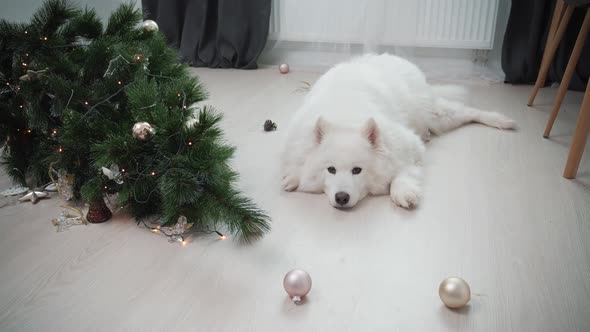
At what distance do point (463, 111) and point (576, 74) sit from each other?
1.27 m

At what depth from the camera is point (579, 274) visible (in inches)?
61.8

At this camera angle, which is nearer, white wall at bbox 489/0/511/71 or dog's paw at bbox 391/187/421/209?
dog's paw at bbox 391/187/421/209

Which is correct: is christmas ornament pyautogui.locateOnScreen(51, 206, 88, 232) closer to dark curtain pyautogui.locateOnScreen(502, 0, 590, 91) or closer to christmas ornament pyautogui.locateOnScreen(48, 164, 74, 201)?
christmas ornament pyautogui.locateOnScreen(48, 164, 74, 201)

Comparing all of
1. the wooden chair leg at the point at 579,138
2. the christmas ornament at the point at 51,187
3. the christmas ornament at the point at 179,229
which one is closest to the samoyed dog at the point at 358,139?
the christmas ornament at the point at 179,229

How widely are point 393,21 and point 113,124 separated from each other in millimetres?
2987

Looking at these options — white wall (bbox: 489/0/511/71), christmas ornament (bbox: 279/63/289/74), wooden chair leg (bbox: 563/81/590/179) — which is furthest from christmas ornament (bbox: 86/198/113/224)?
white wall (bbox: 489/0/511/71)

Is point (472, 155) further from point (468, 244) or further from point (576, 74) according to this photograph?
point (576, 74)

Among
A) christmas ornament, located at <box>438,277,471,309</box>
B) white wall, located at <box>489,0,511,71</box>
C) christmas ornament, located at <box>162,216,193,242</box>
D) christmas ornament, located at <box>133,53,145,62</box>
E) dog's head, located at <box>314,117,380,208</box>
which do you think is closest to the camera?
christmas ornament, located at <box>438,277,471,309</box>

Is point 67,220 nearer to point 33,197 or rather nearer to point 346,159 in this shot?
point 33,197

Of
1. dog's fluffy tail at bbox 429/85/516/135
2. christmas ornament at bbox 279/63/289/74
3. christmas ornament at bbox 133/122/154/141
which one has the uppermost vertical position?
christmas ornament at bbox 133/122/154/141

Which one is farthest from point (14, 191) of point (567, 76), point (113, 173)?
point (567, 76)

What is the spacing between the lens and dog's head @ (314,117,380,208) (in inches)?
80.4

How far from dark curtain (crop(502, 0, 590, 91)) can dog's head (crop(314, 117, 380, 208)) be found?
7.73 feet

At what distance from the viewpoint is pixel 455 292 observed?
139cm
